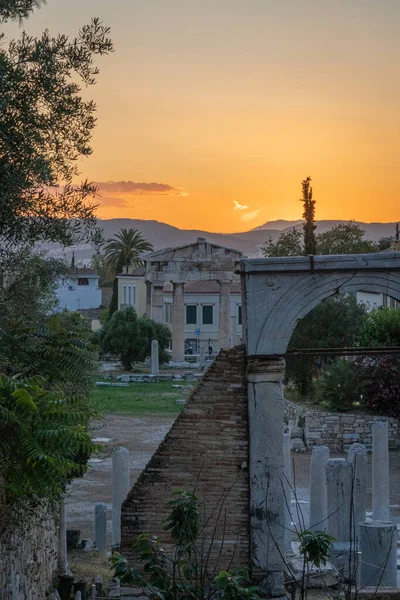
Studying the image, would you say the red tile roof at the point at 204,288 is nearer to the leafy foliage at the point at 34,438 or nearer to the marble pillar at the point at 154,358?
the marble pillar at the point at 154,358

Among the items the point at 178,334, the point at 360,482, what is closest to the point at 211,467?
the point at 360,482

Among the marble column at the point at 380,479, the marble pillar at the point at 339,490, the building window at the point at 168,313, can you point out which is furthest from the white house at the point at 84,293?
the marble pillar at the point at 339,490

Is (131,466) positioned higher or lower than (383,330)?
lower

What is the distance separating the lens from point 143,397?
121 feet

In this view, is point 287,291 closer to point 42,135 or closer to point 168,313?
point 42,135

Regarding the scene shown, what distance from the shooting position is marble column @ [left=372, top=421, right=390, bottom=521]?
48.5 ft

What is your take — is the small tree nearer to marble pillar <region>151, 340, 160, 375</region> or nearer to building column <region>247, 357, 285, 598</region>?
marble pillar <region>151, 340, 160, 375</region>

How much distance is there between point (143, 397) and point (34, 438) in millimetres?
29046

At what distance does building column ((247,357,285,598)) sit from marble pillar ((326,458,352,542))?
273cm

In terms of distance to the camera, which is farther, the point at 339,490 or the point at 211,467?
the point at 339,490

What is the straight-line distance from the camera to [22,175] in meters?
10.1

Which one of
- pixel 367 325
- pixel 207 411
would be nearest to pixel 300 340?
pixel 367 325

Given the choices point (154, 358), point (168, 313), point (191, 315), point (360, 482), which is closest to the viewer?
point (360, 482)

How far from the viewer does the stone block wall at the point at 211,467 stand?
31.6 ft
